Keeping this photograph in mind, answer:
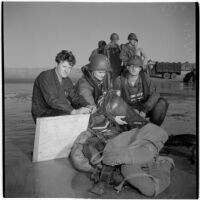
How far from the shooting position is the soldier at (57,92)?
276 cm

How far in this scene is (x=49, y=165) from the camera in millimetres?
2766

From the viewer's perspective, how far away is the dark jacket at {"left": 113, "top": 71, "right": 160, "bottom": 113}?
2.82m

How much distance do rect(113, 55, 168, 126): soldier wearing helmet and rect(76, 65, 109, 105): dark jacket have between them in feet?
0.39

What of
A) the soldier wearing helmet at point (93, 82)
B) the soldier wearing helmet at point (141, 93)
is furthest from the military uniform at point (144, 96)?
the soldier wearing helmet at point (93, 82)

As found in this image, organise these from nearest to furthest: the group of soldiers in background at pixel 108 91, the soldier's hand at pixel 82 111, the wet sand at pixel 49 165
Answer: the wet sand at pixel 49 165
the group of soldiers in background at pixel 108 91
the soldier's hand at pixel 82 111

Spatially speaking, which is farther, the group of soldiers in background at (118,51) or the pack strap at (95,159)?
the group of soldiers in background at (118,51)

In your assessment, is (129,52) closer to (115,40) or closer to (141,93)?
(115,40)

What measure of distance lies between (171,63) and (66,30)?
0.99 metres

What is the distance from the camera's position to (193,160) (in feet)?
8.98

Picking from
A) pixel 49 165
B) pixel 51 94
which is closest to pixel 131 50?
pixel 51 94

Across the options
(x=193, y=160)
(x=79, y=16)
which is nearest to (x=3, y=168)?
(x=79, y=16)

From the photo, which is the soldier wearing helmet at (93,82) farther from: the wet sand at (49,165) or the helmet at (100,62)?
the wet sand at (49,165)

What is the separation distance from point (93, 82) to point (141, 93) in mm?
455

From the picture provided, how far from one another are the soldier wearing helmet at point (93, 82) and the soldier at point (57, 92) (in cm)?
7
